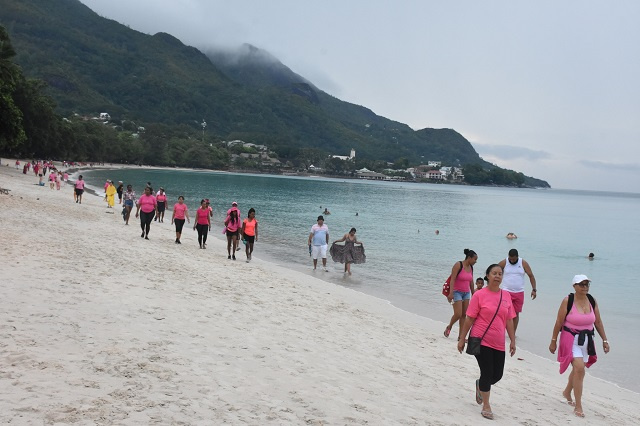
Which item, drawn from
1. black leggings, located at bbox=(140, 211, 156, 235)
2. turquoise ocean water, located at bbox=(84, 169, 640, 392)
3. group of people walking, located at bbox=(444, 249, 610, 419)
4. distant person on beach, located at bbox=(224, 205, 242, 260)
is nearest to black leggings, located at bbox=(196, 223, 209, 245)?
black leggings, located at bbox=(140, 211, 156, 235)

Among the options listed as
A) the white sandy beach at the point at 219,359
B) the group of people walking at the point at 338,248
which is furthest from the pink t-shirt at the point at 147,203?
the group of people walking at the point at 338,248

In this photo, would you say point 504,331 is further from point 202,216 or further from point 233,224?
point 202,216

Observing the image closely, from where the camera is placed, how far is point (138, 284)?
30.8 feet

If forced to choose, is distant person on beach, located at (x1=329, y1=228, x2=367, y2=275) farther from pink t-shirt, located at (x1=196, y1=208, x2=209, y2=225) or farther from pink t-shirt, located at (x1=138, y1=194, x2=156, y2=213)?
pink t-shirt, located at (x1=138, y1=194, x2=156, y2=213)

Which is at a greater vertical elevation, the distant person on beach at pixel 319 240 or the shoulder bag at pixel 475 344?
the shoulder bag at pixel 475 344

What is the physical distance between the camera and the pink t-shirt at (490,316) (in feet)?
18.0

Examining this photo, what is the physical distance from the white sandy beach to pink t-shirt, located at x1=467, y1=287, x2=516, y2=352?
919 mm

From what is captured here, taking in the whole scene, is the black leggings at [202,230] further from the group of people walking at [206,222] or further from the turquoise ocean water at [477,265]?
the turquoise ocean water at [477,265]

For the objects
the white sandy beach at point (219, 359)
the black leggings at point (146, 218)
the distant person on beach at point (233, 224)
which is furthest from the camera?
the black leggings at point (146, 218)

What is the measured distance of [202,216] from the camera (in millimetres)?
16750

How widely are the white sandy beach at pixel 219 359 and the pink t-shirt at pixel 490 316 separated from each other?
92 centimetres

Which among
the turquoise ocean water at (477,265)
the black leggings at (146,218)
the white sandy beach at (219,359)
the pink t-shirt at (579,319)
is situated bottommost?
the turquoise ocean water at (477,265)

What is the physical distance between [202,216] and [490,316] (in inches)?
496

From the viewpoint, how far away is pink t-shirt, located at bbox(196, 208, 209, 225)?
16516 millimetres
